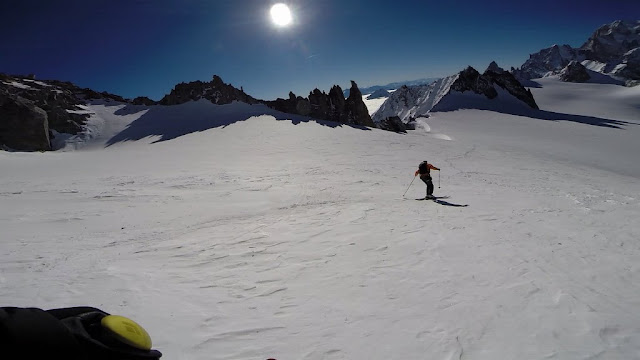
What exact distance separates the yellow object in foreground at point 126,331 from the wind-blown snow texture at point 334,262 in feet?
7.67

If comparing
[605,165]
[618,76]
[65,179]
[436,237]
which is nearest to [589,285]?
[436,237]

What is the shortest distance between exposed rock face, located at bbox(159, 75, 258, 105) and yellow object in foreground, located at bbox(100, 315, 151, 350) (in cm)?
7018

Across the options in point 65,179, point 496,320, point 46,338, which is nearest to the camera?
point 46,338

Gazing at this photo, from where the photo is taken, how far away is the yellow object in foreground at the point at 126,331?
215 centimetres

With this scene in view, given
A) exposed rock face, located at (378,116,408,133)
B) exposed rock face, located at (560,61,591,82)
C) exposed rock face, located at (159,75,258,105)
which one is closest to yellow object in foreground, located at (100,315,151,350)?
exposed rock face, located at (378,116,408,133)

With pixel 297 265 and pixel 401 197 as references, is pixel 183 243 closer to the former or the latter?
pixel 297 265

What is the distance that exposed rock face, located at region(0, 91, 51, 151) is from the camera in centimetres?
4006

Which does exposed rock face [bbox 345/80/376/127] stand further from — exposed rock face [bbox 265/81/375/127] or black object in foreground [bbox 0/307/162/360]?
black object in foreground [bbox 0/307/162/360]

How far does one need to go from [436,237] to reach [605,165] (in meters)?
33.2

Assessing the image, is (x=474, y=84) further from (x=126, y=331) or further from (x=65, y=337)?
(x=65, y=337)

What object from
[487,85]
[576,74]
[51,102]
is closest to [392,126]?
[487,85]

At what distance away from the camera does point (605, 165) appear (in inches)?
1205

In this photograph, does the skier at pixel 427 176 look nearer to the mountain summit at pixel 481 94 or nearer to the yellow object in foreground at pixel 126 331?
the yellow object in foreground at pixel 126 331

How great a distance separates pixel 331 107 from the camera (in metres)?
66.9
